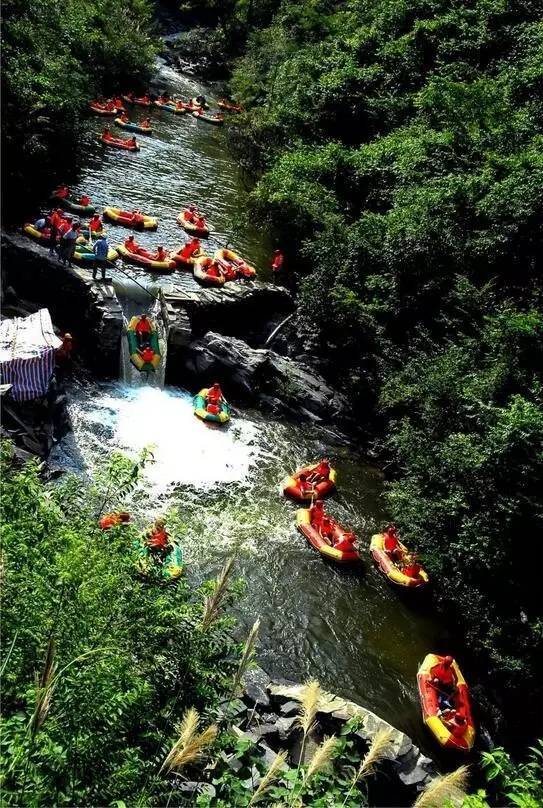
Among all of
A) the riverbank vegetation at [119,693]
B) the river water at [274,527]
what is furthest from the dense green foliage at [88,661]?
the river water at [274,527]

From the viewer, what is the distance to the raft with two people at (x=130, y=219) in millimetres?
22609

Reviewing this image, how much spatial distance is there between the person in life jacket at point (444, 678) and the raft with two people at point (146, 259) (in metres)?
15.0

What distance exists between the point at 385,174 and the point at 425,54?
27.4 feet

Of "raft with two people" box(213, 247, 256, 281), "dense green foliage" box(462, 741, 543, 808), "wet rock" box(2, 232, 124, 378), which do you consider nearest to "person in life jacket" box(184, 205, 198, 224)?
"raft with two people" box(213, 247, 256, 281)

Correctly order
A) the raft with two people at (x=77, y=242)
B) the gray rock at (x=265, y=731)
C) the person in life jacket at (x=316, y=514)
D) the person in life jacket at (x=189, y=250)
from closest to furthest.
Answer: the gray rock at (x=265, y=731)
the person in life jacket at (x=316, y=514)
the raft with two people at (x=77, y=242)
the person in life jacket at (x=189, y=250)

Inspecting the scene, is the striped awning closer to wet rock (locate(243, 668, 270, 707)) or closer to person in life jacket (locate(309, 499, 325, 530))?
person in life jacket (locate(309, 499, 325, 530))

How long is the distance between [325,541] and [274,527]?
4.05 feet

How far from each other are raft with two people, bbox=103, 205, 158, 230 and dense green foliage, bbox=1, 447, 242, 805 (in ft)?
58.4

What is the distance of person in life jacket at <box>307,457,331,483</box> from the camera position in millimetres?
15719

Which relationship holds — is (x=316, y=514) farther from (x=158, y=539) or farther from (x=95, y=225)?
(x=95, y=225)

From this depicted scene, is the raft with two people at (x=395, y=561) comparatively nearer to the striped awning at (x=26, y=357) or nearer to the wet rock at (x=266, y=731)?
the wet rock at (x=266, y=731)

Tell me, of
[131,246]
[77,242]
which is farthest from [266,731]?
[131,246]

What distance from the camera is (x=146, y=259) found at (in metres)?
20.8

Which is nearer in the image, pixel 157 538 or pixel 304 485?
pixel 157 538
